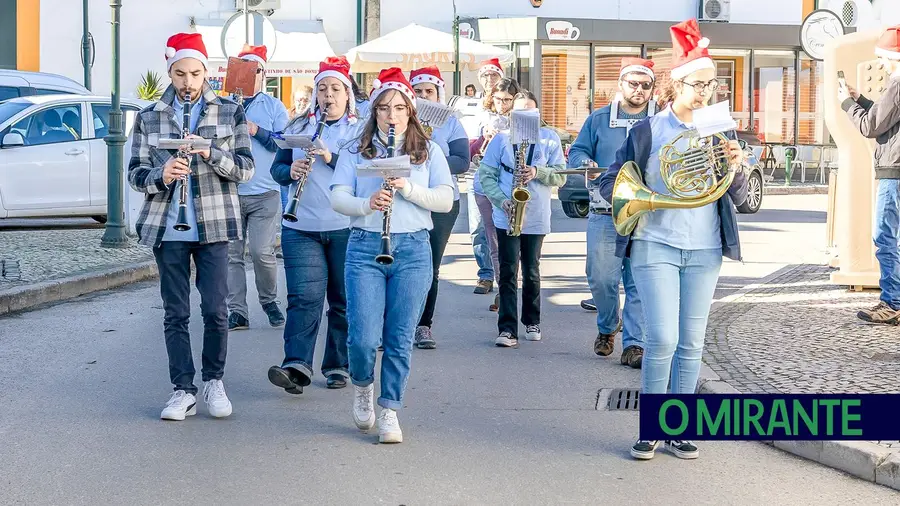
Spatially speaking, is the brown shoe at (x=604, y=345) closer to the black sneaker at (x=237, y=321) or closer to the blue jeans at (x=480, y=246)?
the black sneaker at (x=237, y=321)

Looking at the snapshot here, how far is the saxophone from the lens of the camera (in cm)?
941

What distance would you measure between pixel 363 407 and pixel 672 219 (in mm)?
1771

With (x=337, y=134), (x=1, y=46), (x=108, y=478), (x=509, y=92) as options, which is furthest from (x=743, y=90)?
(x=108, y=478)

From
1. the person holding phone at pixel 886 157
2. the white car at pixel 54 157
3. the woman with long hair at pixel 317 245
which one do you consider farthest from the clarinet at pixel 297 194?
the white car at pixel 54 157

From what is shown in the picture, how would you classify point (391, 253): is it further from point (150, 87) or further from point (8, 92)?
point (150, 87)

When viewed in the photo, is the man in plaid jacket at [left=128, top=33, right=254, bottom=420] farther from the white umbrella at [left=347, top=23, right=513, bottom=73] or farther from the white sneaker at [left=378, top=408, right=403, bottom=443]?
the white umbrella at [left=347, top=23, right=513, bottom=73]

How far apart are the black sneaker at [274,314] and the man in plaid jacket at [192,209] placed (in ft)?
10.3

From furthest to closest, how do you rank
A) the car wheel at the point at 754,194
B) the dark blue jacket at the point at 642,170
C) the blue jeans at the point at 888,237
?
the car wheel at the point at 754,194 → the blue jeans at the point at 888,237 → the dark blue jacket at the point at 642,170

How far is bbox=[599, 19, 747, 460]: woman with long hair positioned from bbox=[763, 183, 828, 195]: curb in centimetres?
2268

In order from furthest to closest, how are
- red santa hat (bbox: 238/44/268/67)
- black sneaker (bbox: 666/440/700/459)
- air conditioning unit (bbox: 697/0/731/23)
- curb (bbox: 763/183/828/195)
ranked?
air conditioning unit (bbox: 697/0/731/23), curb (bbox: 763/183/828/195), red santa hat (bbox: 238/44/268/67), black sneaker (bbox: 666/440/700/459)

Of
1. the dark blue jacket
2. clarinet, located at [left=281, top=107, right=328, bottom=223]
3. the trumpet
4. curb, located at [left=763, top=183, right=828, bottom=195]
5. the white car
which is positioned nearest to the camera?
the trumpet

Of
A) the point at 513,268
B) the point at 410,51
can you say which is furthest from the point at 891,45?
the point at 410,51

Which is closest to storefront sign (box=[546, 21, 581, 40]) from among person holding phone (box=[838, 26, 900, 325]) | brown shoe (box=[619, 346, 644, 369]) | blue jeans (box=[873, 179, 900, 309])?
person holding phone (box=[838, 26, 900, 325])

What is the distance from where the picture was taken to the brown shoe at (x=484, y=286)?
12531mm
